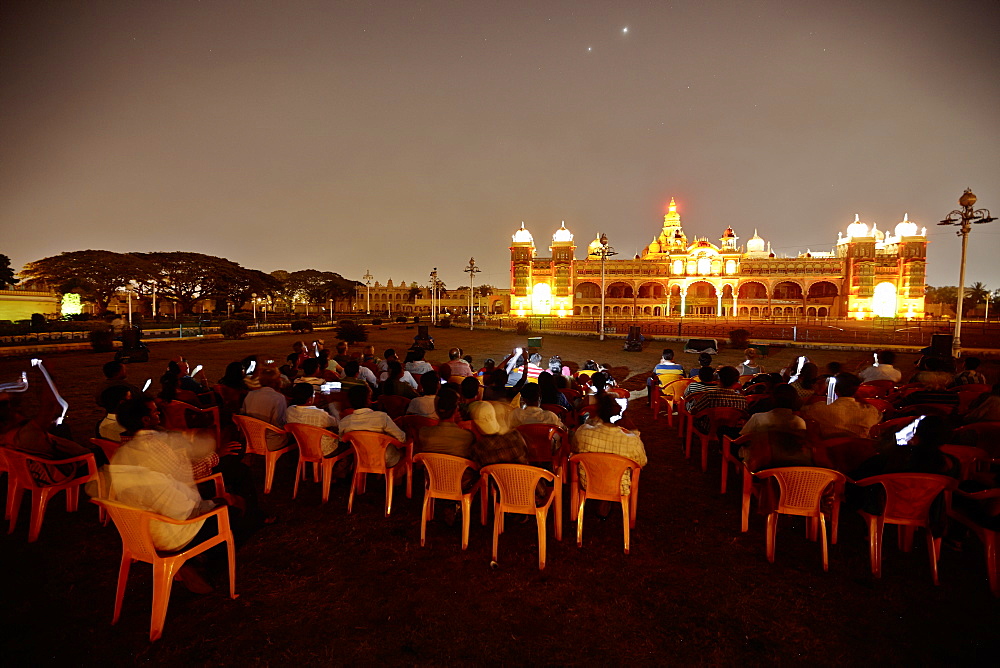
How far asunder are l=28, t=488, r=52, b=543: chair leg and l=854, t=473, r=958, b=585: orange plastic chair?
673 centimetres

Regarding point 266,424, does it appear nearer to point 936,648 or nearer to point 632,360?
point 936,648

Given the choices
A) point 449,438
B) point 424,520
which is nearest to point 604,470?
point 449,438

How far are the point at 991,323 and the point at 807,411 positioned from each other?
41.1m

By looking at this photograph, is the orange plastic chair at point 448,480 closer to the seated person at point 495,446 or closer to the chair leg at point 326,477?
the seated person at point 495,446

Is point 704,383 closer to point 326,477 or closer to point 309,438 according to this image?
point 326,477

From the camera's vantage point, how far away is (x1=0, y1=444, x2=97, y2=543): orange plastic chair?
3926 mm

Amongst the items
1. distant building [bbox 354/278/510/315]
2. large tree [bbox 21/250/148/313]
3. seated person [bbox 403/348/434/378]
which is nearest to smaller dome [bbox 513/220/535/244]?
distant building [bbox 354/278/510/315]

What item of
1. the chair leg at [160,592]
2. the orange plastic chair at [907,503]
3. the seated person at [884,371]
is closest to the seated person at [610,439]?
the orange plastic chair at [907,503]

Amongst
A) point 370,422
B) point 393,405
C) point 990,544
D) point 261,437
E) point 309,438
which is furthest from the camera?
point 393,405

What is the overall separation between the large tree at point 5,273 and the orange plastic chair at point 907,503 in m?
Result: 60.0

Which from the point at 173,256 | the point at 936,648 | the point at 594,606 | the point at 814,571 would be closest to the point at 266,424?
the point at 594,606

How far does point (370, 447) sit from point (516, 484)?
5.49ft

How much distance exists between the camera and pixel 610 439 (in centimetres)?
401

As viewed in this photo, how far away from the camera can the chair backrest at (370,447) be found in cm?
446
